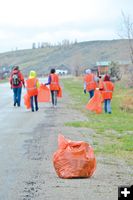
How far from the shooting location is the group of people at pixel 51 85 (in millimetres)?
25109

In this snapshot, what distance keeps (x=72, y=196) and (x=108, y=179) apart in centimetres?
163

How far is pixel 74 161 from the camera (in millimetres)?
9883

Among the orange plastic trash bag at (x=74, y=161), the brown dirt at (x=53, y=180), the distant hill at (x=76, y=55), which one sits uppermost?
the orange plastic trash bag at (x=74, y=161)

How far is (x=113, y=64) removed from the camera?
277ft

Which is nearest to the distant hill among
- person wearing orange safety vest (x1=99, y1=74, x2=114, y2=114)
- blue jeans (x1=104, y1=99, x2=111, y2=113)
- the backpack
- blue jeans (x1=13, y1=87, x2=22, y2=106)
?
blue jeans (x1=13, y1=87, x2=22, y2=106)

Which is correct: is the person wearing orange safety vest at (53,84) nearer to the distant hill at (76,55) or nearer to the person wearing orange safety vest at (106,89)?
the person wearing orange safety vest at (106,89)

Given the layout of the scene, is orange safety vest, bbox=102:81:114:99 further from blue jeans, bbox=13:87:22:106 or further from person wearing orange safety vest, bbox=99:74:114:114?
blue jeans, bbox=13:87:22:106

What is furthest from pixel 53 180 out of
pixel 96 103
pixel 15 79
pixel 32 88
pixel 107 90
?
pixel 15 79

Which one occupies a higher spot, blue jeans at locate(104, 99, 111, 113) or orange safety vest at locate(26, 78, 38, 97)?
orange safety vest at locate(26, 78, 38, 97)

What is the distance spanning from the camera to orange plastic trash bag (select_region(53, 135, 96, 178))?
32.4ft

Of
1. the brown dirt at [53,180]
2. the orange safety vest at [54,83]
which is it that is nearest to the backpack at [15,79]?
the orange safety vest at [54,83]

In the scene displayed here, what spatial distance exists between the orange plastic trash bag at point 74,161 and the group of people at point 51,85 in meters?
15.0

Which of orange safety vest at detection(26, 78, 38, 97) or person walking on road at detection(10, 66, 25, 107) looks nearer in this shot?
orange safety vest at detection(26, 78, 38, 97)

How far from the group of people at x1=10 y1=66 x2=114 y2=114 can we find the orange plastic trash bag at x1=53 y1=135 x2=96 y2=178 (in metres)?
15.0
